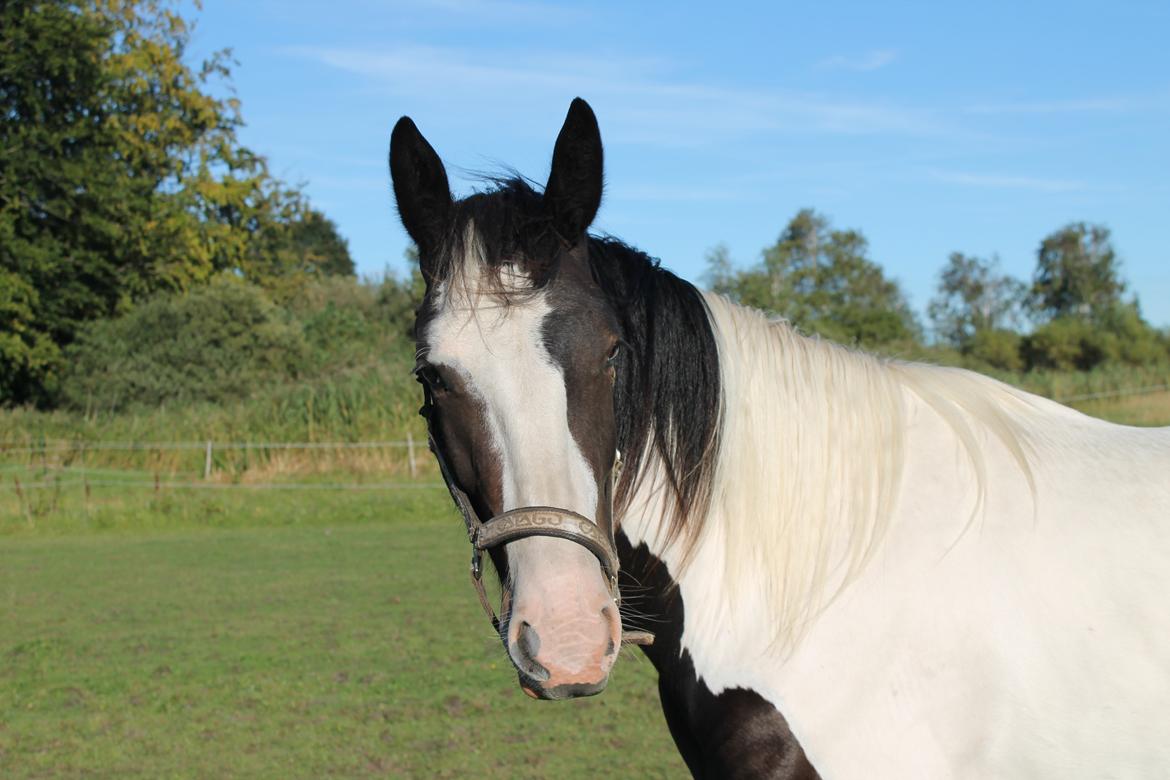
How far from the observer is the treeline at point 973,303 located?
24719 mm

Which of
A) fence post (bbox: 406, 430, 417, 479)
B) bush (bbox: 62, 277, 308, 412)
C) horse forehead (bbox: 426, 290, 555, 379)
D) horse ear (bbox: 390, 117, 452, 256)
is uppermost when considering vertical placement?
horse ear (bbox: 390, 117, 452, 256)

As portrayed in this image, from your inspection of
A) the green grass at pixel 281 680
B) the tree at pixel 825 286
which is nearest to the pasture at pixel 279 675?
the green grass at pixel 281 680

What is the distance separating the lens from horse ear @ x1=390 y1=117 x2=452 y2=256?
6.77 feet

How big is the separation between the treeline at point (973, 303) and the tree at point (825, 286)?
43mm

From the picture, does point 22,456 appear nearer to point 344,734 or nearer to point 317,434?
point 317,434

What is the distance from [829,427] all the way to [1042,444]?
48 centimetres

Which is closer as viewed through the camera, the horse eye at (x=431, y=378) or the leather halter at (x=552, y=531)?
the leather halter at (x=552, y=531)

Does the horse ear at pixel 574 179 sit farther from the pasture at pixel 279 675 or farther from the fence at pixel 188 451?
the fence at pixel 188 451

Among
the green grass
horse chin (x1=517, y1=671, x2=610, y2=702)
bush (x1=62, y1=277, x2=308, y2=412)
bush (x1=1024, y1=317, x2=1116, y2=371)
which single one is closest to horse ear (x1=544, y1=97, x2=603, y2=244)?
horse chin (x1=517, y1=671, x2=610, y2=702)

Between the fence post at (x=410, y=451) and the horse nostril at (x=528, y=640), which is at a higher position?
the horse nostril at (x=528, y=640)

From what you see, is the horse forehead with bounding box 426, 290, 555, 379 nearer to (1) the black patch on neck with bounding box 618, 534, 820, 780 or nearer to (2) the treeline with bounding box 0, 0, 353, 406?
(1) the black patch on neck with bounding box 618, 534, 820, 780

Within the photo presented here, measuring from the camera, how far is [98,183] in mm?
23797

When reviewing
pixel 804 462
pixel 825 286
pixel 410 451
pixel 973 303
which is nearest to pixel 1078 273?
pixel 973 303

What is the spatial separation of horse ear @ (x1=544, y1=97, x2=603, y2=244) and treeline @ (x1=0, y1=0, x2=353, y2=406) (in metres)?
24.8
